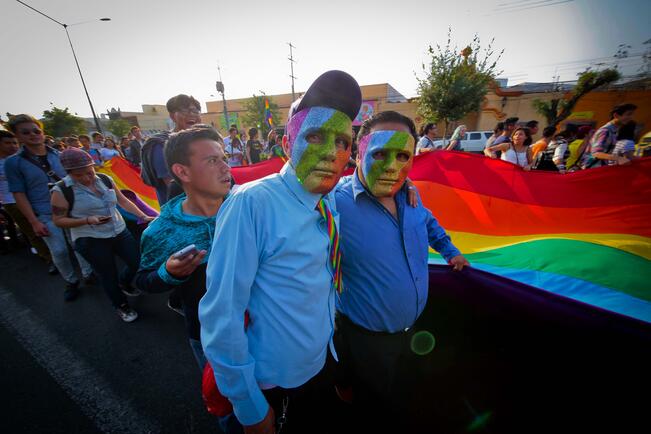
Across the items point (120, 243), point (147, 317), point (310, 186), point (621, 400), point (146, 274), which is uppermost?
point (310, 186)

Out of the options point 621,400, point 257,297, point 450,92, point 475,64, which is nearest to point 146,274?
point 257,297

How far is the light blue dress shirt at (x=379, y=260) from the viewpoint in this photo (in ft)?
5.17

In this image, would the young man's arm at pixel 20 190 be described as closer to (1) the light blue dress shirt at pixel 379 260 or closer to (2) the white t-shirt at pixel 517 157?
(1) the light blue dress shirt at pixel 379 260

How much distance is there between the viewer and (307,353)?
1.16 metres

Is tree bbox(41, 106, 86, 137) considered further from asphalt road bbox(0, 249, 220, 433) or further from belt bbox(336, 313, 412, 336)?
belt bbox(336, 313, 412, 336)

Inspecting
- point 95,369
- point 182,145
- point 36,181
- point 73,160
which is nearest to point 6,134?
point 36,181

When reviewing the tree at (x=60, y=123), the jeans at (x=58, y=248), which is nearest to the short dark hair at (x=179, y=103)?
the jeans at (x=58, y=248)

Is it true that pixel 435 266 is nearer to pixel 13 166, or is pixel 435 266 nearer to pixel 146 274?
pixel 146 274

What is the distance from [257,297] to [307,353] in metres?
0.35

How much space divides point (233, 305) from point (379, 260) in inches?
36.2

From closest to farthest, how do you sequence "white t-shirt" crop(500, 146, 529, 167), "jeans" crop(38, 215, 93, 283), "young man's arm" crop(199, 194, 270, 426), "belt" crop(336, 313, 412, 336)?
"young man's arm" crop(199, 194, 270, 426), "belt" crop(336, 313, 412, 336), "jeans" crop(38, 215, 93, 283), "white t-shirt" crop(500, 146, 529, 167)

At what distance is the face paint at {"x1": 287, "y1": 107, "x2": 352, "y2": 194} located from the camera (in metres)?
1.07

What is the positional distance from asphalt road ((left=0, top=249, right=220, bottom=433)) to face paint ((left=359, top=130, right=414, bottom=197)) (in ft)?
7.15

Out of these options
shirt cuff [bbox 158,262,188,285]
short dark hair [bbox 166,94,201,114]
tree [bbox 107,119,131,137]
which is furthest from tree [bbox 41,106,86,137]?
shirt cuff [bbox 158,262,188,285]
